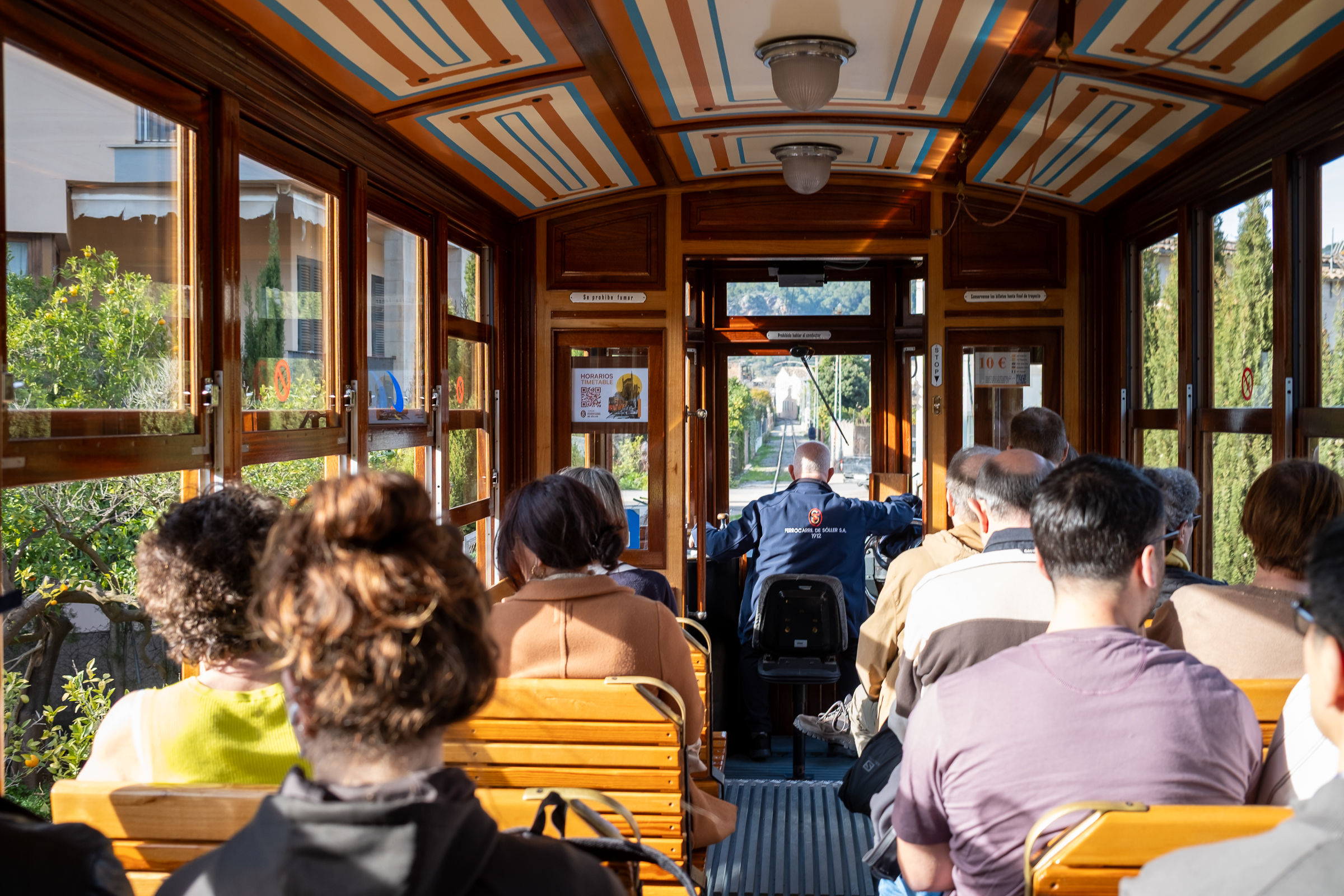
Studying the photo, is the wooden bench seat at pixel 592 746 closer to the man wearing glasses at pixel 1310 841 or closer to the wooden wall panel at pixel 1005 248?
the man wearing glasses at pixel 1310 841

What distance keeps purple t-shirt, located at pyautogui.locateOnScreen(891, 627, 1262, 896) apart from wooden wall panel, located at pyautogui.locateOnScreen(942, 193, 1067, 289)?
4059 millimetres

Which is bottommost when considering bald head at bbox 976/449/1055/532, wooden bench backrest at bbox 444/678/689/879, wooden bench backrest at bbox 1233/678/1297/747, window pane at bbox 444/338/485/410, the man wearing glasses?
wooden bench backrest at bbox 444/678/689/879

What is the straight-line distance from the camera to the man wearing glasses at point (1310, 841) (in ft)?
3.29

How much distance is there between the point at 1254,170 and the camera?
3.82m

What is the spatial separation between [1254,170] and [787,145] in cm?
184

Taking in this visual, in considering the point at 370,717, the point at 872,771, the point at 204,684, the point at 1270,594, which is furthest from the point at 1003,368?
the point at 370,717

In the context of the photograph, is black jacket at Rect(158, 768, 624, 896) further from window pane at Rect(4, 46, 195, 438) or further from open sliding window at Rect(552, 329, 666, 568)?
open sliding window at Rect(552, 329, 666, 568)

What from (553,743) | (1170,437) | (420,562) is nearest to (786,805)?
(553,743)

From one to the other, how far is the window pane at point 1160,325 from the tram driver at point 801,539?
50.5 inches

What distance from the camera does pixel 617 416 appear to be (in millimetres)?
5664

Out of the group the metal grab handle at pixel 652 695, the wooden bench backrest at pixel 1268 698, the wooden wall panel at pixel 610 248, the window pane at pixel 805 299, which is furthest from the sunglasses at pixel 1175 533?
the window pane at pixel 805 299

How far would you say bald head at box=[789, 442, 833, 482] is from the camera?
5262 millimetres

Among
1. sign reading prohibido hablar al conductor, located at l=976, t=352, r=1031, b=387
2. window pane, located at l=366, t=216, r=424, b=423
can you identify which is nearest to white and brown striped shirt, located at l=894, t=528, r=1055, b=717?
window pane, located at l=366, t=216, r=424, b=423

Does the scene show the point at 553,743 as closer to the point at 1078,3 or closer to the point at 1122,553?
the point at 1122,553
